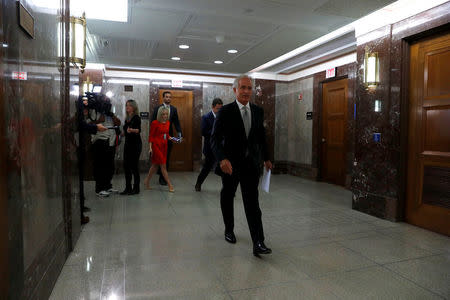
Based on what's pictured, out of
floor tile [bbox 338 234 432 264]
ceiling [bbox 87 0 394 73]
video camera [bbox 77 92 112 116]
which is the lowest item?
floor tile [bbox 338 234 432 264]

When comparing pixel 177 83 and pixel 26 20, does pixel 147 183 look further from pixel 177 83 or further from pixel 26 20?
pixel 26 20

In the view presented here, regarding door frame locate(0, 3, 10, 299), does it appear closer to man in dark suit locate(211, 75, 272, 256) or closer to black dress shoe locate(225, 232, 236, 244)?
man in dark suit locate(211, 75, 272, 256)

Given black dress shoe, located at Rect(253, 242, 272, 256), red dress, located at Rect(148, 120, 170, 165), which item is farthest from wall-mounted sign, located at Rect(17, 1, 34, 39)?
red dress, located at Rect(148, 120, 170, 165)

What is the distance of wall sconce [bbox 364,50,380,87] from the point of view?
3.89 meters

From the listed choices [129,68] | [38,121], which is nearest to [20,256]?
[38,121]

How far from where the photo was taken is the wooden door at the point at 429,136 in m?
3.26

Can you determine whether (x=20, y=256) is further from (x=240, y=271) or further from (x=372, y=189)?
(x=372, y=189)

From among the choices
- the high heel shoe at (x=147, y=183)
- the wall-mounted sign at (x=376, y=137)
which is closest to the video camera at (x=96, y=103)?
the high heel shoe at (x=147, y=183)

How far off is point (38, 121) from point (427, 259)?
3.12 meters

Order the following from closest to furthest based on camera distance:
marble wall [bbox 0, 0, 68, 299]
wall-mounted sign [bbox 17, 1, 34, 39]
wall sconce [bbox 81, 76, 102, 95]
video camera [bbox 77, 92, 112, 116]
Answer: marble wall [bbox 0, 0, 68, 299]
wall-mounted sign [bbox 17, 1, 34, 39]
video camera [bbox 77, 92, 112, 116]
wall sconce [bbox 81, 76, 102, 95]

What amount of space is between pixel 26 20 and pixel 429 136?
3.79m

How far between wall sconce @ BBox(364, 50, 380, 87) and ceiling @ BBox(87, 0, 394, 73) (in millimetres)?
547

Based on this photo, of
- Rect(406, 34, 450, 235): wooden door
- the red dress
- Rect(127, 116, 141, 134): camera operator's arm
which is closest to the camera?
Rect(406, 34, 450, 235): wooden door

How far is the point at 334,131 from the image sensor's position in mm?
6445
